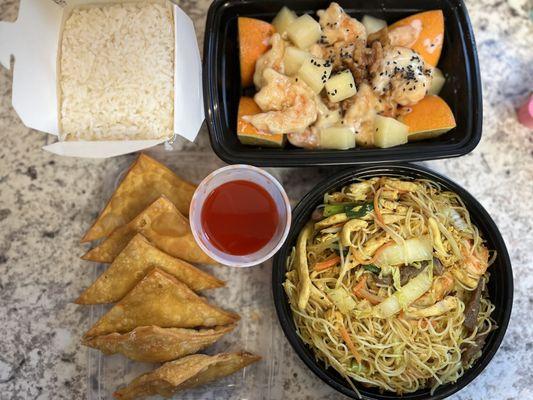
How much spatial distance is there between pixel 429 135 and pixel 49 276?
169 cm

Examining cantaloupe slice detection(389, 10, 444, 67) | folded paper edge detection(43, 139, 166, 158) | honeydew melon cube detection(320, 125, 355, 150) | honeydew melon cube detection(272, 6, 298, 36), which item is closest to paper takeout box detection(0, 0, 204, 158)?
folded paper edge detection(43, 139, 166, 158)

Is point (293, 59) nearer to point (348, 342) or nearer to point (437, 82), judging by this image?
point (437, 82)

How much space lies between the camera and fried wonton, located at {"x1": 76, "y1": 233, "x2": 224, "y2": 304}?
2139 mm

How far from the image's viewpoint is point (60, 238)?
2354 millimetres

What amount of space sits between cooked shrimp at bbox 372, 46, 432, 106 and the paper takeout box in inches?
28.7

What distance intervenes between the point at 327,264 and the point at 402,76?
0.77m

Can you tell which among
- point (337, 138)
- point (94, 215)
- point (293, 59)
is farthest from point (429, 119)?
point (94, 215)

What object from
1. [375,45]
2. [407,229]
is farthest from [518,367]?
[375,45]

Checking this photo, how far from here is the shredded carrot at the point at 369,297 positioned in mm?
1971

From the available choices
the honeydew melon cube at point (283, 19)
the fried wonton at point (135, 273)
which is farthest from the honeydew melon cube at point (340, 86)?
the fried wonton at point (135, 273)

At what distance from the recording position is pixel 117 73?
7.41ft

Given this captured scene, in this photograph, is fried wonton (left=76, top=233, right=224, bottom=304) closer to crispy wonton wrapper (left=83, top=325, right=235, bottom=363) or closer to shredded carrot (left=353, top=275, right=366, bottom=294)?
crispy wonton wrapper (left=83, top=325, right=235, bottom=363)

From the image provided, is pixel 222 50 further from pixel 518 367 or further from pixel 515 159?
pixel 518 367

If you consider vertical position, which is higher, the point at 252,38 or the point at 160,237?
the point at 252,38
